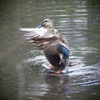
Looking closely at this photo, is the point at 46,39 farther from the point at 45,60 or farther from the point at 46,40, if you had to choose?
the point at 45,60

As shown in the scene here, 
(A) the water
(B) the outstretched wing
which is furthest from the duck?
(A) the water

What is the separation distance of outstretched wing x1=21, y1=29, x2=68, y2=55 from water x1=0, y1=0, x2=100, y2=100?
1.55ft

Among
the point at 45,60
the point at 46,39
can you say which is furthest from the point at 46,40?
the point at 45,60

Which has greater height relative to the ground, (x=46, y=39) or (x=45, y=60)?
(x=46, y=39)

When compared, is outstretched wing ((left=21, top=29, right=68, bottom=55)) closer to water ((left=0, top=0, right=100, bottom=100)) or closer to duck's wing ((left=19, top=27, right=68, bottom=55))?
duck's wing ((left=19, top=27, right=68, bottom=55))

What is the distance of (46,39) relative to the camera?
5.64 m

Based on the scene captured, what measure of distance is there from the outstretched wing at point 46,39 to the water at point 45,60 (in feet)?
1.55

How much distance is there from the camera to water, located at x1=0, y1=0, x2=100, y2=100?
205 inches

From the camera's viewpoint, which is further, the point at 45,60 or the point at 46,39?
the point at 45,60

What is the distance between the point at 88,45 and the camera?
24.7 ft

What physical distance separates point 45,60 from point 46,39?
42.1 inches

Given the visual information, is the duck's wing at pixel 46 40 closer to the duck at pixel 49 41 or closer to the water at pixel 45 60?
the duck at pixel 49 41

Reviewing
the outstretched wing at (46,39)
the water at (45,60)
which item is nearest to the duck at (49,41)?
the outstretched wing at (46,39)

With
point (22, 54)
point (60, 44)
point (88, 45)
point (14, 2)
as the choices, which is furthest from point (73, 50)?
point (14, 2)
